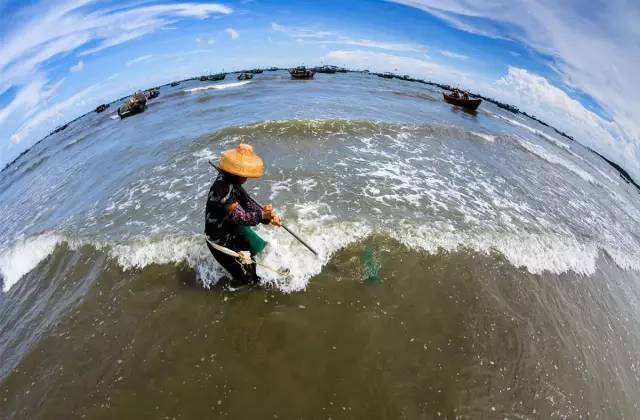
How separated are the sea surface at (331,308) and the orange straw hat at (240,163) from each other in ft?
7.98

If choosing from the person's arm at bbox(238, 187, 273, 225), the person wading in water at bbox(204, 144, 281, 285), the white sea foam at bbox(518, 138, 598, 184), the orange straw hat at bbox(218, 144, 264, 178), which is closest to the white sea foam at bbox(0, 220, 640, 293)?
the person wading in water at bbox(204, 144, 281, 285)

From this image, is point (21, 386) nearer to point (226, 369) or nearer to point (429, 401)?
point (226, 369)

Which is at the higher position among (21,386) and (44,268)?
(21,386)

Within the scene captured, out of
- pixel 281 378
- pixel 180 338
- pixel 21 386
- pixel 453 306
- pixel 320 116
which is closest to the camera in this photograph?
pixel 281 378

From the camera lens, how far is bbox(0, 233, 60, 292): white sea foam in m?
7.41

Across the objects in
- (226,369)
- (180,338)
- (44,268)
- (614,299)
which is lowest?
(44,268)

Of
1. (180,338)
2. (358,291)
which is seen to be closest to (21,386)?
(180,338)

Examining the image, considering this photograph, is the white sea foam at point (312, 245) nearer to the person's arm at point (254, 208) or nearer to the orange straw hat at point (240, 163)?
the person's arm at point (254, 208)

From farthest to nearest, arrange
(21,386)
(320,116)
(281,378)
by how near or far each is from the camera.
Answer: (320,116) < (21,386) < (281,378)

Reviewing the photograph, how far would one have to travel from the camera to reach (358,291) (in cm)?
562

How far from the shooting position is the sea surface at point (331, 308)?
404cm

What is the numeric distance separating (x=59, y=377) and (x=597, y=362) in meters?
8.41

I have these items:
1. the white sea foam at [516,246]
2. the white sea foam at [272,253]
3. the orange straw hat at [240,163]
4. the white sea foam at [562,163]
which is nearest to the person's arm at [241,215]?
the orange straw hat at [240,163]

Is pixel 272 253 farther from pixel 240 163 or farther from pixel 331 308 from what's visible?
pixel 240 163
